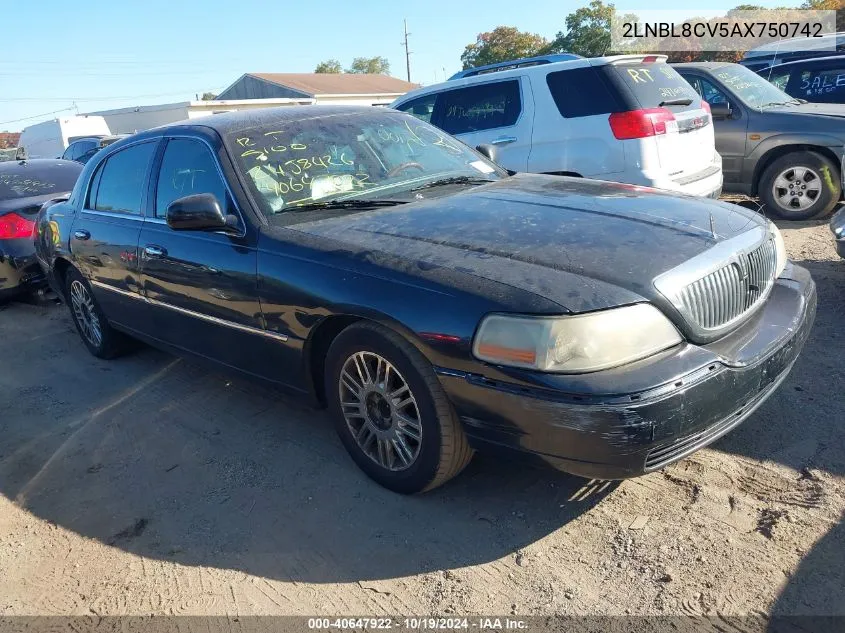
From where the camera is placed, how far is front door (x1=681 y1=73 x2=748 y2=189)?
769 cm

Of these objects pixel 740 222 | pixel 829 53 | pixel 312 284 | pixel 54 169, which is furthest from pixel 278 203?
pixel 829 53

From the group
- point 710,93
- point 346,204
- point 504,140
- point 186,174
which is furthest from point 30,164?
point 710,93

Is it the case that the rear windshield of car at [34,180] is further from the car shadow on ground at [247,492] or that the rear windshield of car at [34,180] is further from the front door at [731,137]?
the front door at [731,137]

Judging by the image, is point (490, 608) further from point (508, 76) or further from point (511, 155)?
point (508, 76)

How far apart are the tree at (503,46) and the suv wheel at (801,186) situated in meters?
34.8

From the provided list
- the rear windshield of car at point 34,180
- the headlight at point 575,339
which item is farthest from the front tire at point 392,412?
the rear windshield of car at point 34,180

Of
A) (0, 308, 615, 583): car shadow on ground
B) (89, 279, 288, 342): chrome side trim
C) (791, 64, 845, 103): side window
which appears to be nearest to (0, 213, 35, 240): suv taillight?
(89, 279, 288, 342): chrome side trim

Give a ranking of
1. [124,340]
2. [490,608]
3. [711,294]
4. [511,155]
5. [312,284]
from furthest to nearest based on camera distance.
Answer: [511,155] < [124,340] < [312,284] < [711,294] < [490,608]

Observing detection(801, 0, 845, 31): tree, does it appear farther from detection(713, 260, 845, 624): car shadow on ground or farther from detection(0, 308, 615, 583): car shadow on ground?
detection(0, 308, 615, 583): car shadow on ground

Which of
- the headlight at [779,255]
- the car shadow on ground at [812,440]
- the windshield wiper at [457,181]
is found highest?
the windshield wiper at [457,181]

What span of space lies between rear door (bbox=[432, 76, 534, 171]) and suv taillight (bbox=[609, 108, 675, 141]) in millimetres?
934

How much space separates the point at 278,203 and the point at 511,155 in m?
3.92

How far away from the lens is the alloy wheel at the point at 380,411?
112 inches

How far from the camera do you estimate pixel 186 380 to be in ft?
15.5
